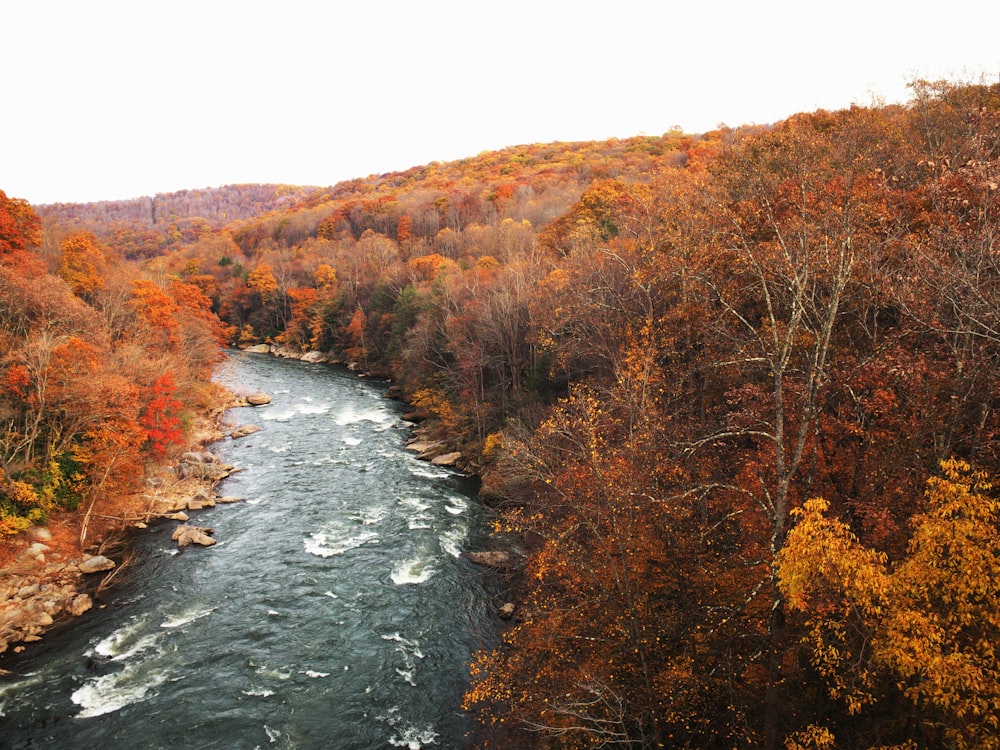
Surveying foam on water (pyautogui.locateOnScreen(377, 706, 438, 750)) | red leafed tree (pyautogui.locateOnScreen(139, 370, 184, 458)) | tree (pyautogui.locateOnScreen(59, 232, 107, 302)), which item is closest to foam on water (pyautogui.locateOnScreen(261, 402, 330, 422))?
red leafed tree (pyautogui.locateOnScreen(139, 370, 184, 458))

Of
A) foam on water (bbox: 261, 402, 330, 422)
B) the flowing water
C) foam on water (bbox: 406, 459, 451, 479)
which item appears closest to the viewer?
the flowing water

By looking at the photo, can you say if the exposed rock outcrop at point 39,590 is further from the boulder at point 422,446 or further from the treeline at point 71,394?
the boulder at point 422,446

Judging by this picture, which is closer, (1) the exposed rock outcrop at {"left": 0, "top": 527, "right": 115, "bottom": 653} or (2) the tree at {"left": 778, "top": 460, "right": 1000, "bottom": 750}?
(2) the tree at {"left": 778, "top": 460, "right": 1000, "bottom": 750}

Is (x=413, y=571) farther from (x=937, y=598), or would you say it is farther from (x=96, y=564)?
(x=937, y=598)

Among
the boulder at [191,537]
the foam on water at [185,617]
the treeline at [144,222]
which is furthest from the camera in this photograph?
the treeline at [144,222]

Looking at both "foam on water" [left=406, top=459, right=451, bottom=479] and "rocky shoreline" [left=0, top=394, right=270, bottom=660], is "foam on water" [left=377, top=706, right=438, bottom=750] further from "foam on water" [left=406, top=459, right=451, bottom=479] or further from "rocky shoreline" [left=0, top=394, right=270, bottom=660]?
"foam on water" [left=406, top=459, right=451, bottom=479]

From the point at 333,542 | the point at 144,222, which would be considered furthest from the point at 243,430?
the point at 144,222

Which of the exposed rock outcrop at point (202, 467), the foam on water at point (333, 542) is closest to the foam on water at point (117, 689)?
the foam on water at point (333, 542)

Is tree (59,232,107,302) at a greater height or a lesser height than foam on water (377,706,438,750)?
greater
